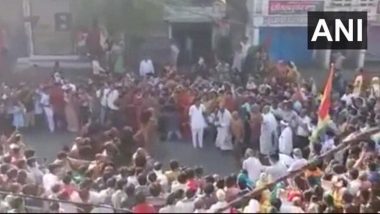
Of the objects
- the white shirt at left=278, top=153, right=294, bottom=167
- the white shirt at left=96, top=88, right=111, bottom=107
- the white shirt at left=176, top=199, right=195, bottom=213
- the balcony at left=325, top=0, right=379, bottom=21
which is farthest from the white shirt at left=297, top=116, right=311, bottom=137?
the balcony at left=325, top=0, right=379, bottom=21

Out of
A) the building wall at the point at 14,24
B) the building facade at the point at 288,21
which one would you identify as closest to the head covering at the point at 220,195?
the building facade at the point at 288,21

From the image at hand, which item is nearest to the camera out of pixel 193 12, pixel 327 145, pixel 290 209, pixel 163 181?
pixel 290 209

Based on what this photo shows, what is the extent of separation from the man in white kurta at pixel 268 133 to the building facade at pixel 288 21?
6375 mm

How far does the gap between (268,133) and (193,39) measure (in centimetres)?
717

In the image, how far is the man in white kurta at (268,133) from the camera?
16.0m

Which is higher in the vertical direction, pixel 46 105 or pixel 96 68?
pixel 96 68

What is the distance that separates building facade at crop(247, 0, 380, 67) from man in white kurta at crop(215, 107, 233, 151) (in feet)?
19.9

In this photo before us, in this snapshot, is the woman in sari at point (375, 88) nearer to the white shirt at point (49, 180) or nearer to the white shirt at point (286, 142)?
the white shirt at point (286, 142)

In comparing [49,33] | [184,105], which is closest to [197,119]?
[184,105]

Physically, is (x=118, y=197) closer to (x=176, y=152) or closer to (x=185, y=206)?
(x=185, y=206)

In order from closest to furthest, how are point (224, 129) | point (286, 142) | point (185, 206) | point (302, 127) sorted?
point (185, 206), point (286, 142), point (302, 127), point (224, 129)

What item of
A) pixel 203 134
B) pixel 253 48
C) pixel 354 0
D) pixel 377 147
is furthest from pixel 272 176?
pixel 354 0

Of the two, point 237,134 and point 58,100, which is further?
point 58,100

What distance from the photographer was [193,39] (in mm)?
22766
